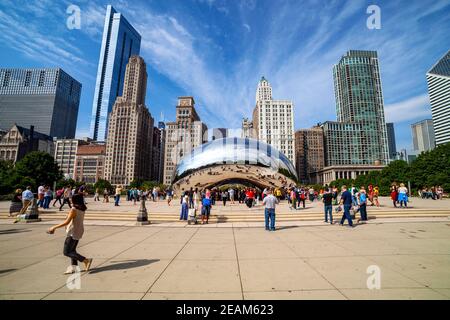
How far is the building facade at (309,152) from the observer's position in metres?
141

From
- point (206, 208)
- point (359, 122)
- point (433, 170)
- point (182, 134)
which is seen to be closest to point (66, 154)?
point (182, 134)

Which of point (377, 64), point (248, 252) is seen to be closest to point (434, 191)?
point (248, 252)

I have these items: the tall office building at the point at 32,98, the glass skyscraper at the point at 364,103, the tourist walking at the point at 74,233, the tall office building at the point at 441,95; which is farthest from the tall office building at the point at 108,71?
the tall office building at the point at 441,95

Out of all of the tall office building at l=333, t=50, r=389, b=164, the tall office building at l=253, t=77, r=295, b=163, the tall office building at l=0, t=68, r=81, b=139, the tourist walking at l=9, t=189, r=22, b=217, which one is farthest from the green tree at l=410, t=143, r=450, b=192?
the tall office building at l=0, t=68, r=81, b=139

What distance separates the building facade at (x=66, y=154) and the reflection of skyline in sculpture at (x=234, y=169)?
14236 centimetres

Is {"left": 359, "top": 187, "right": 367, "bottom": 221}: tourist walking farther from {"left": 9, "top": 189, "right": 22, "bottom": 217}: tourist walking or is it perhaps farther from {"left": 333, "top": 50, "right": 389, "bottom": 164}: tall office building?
{"left": 333, "top": 50, "right": 389, "bottom": 164}: tall office building

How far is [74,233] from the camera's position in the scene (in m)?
4.46

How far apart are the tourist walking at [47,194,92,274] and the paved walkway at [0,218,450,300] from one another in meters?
0.26

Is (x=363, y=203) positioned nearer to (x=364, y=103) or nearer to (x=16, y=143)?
(x=16, y=143)

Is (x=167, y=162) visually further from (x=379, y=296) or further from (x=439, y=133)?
(x=439, y=133)

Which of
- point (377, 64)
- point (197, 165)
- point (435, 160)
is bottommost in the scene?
point (197, 165)

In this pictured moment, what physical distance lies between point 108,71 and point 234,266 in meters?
223

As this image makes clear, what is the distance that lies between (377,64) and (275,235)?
182m

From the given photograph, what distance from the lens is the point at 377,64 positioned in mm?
144375
